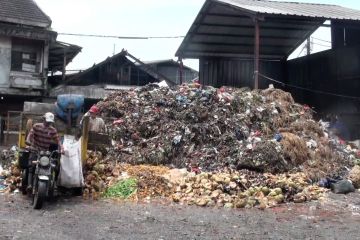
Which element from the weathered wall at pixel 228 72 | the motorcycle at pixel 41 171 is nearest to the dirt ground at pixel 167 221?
the motorcycle at pixel 41 171

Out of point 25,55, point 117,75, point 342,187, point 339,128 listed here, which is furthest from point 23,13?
point 342,187

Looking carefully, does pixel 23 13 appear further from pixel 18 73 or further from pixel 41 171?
pixel 41 171

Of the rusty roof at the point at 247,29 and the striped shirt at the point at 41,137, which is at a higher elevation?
the rusty roof at the point at 247,29

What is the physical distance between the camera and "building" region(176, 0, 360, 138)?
16484 millimetres

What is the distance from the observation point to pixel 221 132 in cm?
1179

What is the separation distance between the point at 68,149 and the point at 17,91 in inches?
613

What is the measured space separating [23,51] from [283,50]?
41.0ft

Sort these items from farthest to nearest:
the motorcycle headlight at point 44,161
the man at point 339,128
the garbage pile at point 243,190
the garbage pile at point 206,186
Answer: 1. the man at point 339,128
2. the garbage pile at point 206,186
3. the garbage pile at point 243,190
4. the motorcycle headlight at point 44,161

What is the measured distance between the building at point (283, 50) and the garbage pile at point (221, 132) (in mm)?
3193

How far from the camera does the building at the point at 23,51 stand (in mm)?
22344

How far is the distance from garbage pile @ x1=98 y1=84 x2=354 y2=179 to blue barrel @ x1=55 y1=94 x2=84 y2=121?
2.31 m

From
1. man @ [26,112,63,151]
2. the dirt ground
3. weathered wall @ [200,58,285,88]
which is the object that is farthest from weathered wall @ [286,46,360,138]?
man @ [26,112,63,151]

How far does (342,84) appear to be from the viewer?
1822 cm

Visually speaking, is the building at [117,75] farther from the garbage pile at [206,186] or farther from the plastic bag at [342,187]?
the plastic bag at [342,187]
